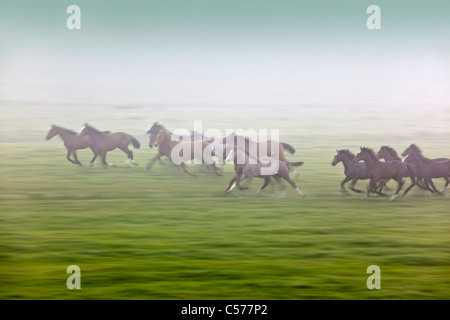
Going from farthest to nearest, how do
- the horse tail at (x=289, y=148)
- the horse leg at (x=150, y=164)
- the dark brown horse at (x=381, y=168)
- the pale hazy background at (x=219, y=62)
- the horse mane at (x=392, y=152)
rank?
the pale hazy background at (x=219, y=62) → the horse leg at (x=150, y=164) → the horse tail at (x=289, y=148) → the horse mane at (x=392, y=152) → the dark brown horse at (x=381, y=168)

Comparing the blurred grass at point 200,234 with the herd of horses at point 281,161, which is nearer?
the blurred grass at point 200,234

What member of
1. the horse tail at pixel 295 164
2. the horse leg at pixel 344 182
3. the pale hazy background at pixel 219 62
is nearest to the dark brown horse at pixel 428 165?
the horse leg at pixel 344 182

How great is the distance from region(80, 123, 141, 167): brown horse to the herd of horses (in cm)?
34

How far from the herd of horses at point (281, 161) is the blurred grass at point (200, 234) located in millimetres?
211

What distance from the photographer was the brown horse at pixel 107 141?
1045 centimetres

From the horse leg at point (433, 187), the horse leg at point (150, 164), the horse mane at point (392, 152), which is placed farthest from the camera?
the horse leg at point (150, 164)

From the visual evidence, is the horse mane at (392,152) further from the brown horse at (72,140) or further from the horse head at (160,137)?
the brown horse at (72,140)

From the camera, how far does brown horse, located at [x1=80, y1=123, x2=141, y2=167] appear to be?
1045cm

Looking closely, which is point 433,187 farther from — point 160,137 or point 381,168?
point 160,137

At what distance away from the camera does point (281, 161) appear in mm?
9305

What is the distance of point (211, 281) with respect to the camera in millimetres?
6422

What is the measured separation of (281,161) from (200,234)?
192 centimetres

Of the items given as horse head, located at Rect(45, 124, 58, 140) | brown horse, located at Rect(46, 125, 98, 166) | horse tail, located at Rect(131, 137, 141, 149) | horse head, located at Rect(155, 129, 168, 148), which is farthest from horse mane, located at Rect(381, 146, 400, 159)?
horse head, located at Rect(45, 124, 58, 140)

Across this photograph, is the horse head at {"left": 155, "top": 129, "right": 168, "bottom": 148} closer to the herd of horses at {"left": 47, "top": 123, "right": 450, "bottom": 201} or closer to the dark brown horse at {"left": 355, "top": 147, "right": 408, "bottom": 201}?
the herd of horses at {"left": 47, "top": 123, "right": 450, "bottom": 201}
